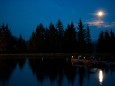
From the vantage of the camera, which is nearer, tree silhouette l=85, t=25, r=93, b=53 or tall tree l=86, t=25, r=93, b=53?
tall tree l=86, t=25, r=93, b=53

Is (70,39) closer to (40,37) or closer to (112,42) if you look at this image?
(40,37)

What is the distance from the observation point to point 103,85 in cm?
3275

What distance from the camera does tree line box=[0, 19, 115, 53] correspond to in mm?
97188

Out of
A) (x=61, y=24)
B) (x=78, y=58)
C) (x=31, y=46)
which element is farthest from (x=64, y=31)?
(x=78, y=58)

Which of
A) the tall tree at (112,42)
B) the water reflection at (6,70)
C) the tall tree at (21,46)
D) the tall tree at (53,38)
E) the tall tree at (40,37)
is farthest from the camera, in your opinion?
the tall tree at (21,46)

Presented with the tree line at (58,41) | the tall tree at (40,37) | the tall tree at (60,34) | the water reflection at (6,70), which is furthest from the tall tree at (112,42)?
the water reflection at (6,70)

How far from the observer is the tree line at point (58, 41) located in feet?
319

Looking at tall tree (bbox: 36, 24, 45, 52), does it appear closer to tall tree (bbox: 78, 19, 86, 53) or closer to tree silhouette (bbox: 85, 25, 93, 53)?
tall tree (bbox: 78, 19, 86, 53)

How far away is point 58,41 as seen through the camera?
98.1 meters

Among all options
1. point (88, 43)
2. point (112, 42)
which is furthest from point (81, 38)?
point (112, 42)

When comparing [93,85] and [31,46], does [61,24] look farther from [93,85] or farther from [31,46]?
[93,85]

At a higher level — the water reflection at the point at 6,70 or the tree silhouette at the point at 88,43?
the tree silhouette at the point at 88,43

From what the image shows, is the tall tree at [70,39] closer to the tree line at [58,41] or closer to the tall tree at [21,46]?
the tree line at [58,41]

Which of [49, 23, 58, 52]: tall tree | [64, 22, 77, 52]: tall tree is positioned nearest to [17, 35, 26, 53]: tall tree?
[49, 23, 58, 52]: tall tree
